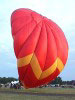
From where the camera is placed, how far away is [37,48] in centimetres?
1079

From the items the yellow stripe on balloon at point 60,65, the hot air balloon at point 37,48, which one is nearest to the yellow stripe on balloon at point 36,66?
the hot air balloon at point 37,48

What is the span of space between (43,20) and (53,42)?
3.03 feet

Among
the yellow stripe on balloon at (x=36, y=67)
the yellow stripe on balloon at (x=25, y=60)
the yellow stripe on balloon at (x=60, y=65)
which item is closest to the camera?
the yellow stripe on balloon at (x=36, y=67)

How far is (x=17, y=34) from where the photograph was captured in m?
10.9

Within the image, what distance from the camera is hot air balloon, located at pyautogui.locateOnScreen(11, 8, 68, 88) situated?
1073cm

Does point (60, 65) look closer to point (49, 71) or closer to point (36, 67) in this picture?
point (49, 71)

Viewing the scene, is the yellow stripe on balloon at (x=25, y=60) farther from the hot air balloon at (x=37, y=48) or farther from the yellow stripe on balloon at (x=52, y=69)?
the yellow stripe on balloon at (x=52, y=69)

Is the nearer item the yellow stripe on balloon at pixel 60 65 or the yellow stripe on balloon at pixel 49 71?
the yellow stripe on balloon at pixel 49 71

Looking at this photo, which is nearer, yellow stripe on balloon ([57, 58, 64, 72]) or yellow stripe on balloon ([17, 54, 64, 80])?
yellow stripe on balloon ([17, 54, 64, 80])

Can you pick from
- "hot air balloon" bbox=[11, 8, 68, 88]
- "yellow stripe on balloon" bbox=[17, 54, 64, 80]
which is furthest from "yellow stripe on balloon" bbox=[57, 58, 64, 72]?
"yellow stripe on balloon" bbox=[17, 54, 64, 80]

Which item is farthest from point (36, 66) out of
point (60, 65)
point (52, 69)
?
point (60, 65)

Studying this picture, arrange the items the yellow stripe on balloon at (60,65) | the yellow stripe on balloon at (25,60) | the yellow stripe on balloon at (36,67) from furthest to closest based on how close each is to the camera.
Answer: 1. the yellow stripe on balloon at (60,65)
2. the yellow stripe on balloon at (25,60)
3. the yellow stripe on balloon at (36,67)

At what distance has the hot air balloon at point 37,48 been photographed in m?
10.7

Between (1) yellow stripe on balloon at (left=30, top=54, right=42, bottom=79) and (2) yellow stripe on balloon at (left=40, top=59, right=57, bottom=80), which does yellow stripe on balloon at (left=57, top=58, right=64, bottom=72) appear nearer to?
(2) yellow stripe on balloon at (left=40, top=59, right=57, bottom=80)
